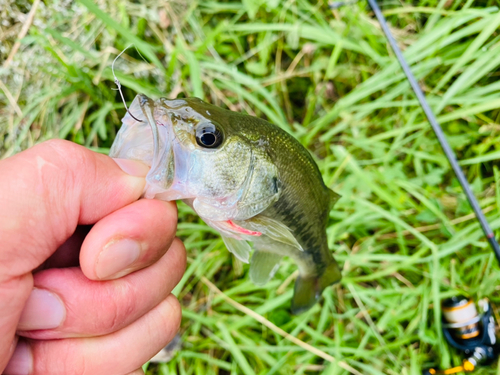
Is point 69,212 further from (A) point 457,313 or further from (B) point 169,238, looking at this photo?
(A) point 457,313

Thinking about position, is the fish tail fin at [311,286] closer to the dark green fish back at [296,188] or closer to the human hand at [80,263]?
the dark green fish back at [296,188]

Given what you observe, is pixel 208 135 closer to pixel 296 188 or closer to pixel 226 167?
pixel 226 167

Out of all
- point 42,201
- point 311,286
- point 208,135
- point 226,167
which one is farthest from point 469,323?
point 42,201

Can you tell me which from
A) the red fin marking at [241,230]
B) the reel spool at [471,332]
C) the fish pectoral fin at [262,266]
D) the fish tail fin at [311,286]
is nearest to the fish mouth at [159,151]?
the red fin marking at [241,230]

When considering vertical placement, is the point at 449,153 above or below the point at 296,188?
below

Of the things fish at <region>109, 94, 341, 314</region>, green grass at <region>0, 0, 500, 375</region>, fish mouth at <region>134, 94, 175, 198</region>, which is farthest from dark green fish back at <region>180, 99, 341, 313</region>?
green grass at <region>0, 0, 500, 375</region>

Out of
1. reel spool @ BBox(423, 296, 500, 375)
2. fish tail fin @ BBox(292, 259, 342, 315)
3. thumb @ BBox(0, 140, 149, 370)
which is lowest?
reel spool @ BBox(423, 296, 500, 375)

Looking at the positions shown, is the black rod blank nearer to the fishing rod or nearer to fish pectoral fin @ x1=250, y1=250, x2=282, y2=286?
the fishing rod

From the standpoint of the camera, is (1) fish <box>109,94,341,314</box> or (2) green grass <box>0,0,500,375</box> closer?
(1) fish <box>109,94,341,314</box>
